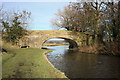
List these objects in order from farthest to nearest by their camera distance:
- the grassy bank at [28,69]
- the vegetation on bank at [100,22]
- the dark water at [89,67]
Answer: the vegetation on bank at [100,22], the dark water at [89,67], the grassy bank at [28,69]

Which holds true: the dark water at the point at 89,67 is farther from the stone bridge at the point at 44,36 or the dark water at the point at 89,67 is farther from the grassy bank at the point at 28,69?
the stone bridge at the point at 44,36

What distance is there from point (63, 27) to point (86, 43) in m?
10.9

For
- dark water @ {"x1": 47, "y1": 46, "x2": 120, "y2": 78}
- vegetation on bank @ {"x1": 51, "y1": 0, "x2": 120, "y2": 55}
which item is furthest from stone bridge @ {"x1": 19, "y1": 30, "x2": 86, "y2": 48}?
dark water @ {"x1": 47, "y1": 46, "x2": 120, "y2": 78}

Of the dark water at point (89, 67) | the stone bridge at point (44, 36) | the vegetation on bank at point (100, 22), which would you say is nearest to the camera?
the dark water at point (89, 67)

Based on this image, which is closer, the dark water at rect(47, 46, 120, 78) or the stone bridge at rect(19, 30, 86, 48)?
the dark water at rect(47, 46, 120, 78)

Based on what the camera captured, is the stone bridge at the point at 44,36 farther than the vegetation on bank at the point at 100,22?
Yes

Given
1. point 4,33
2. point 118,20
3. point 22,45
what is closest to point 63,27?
point 22,45

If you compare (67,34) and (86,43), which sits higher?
(67,34)

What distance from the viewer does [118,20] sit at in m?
17.0

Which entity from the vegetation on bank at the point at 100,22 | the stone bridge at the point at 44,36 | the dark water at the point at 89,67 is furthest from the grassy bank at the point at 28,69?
the stone bridge at the point at 44,36

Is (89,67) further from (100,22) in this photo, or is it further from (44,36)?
(44,36)

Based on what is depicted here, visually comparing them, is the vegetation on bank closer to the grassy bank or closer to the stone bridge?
the stone bridge

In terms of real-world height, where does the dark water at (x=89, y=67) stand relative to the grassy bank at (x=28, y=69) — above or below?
below

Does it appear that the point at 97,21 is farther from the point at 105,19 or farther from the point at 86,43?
the point at 86,43
